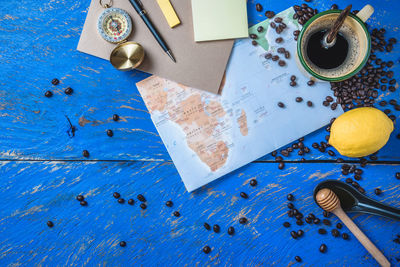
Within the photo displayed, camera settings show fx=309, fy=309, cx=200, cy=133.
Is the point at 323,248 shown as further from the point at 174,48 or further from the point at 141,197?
the point at 174,48

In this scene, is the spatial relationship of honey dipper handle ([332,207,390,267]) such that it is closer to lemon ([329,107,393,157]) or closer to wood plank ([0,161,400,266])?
wood plank ([0,161,400,266])

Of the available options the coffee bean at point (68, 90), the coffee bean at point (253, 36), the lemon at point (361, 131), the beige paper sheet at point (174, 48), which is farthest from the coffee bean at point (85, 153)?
the lemon at point (361, 131)

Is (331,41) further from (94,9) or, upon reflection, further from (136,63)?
(94,9)

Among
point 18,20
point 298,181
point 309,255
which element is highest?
point 18,20

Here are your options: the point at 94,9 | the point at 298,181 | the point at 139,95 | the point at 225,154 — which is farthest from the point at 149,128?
the point at 298,181

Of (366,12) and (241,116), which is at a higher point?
(366,12)

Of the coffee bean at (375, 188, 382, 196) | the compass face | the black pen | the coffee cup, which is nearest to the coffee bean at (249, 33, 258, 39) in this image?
the coffee cup

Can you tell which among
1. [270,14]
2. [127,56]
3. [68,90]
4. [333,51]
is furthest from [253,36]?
[68,90]
